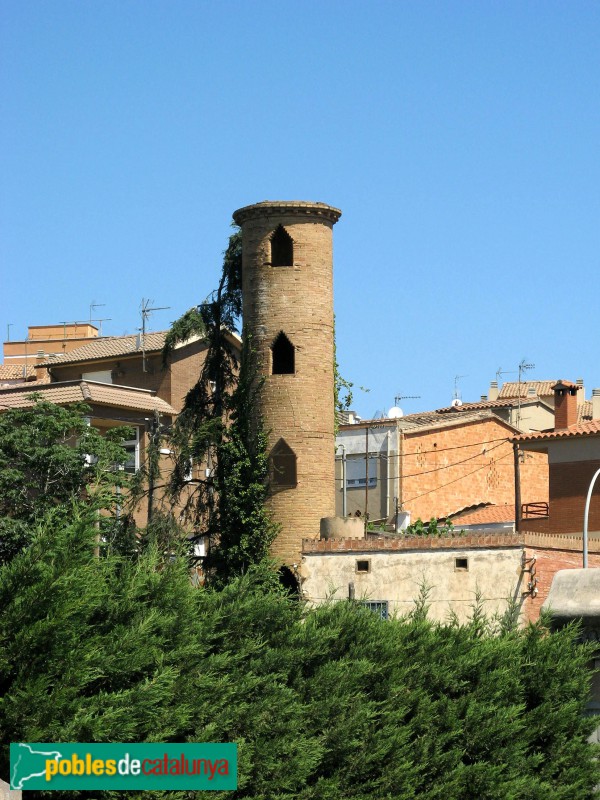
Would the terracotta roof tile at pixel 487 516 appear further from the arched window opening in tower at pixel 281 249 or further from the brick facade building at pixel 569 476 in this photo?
the arched window opening in tower at pixel 281 249

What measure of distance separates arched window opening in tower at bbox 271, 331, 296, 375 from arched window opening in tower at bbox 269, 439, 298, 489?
6.14 ft

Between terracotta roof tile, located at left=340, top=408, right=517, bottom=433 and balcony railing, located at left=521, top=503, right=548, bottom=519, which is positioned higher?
terracotta roof tile, located at left=340, top=408, right=517, bottom=433

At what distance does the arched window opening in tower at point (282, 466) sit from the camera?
3491 cm

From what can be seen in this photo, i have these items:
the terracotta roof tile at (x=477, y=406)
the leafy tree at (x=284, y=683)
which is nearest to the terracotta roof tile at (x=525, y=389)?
the terracotta roof tile at (x=477, y=406)

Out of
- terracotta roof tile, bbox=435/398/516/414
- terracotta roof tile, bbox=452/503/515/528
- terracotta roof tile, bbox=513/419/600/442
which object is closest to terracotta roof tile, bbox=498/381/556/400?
terracotta roof tile, bbox=435/398/516/414

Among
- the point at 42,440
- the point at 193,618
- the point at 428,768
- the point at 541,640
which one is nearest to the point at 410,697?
the point at 428,768

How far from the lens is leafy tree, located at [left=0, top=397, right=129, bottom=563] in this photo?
36094 millimetres

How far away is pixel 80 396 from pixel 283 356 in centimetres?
836

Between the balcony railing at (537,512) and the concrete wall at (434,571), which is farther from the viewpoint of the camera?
the balcony railing at (537,512)

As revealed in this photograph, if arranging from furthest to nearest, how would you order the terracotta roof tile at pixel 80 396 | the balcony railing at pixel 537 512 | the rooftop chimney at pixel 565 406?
the rooftop chimney at pixel 565 406 < the balcony railing at pixel 537 512 < the terracotta roof tile at pixel 80 396

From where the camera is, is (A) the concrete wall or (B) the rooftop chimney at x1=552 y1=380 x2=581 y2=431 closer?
(A) the concrete wall

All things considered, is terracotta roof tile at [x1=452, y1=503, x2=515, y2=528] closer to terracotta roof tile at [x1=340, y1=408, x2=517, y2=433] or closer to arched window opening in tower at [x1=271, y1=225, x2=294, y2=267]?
terracotta roof tile at [x1=340, y1=408, x2=517, y2=433]

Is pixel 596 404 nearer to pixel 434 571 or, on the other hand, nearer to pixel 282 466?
pixel 282 466

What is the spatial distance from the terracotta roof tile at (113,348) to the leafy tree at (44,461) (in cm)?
1412
